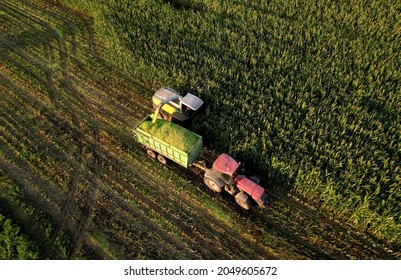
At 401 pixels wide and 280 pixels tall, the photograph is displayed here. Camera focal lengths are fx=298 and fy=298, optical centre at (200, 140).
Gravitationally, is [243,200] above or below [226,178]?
below

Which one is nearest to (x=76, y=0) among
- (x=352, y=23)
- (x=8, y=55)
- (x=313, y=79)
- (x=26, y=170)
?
(x=8, y=55)

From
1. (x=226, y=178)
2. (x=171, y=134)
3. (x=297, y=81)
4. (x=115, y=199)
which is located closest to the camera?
(x=226, y=178)

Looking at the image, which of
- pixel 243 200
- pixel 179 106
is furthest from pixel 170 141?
pixel 243 200

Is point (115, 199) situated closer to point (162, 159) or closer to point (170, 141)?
point (162, 159)

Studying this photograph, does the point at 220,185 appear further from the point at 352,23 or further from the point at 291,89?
the point at 352,23

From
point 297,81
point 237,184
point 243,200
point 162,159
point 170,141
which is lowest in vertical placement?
point 162,159

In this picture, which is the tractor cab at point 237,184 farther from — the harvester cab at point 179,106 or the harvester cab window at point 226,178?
the harvester cab at point 179,106
